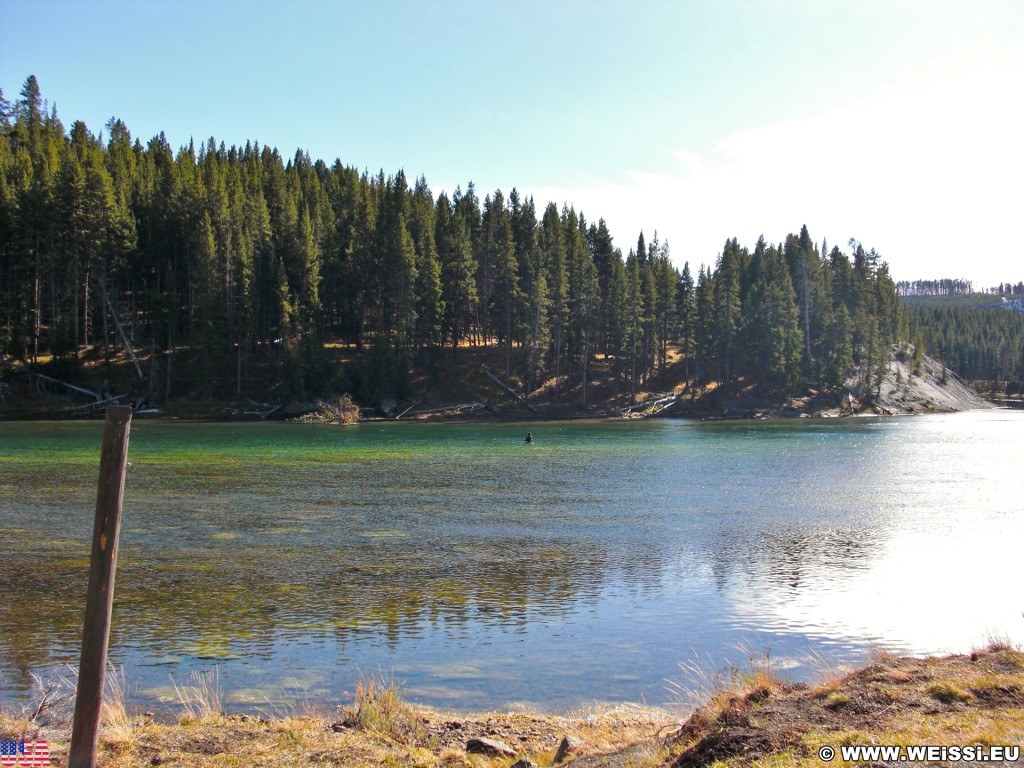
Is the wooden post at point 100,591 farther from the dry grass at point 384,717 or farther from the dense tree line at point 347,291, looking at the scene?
the dense tree line at point 347,291

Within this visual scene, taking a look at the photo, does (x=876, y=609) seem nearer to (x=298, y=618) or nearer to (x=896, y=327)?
(x=298, y=618)

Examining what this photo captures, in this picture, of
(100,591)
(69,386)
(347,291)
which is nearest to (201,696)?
(100,591)

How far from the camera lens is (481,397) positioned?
9212 centimetres

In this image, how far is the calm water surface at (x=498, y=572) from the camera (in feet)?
43.3

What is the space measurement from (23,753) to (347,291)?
9420 cm

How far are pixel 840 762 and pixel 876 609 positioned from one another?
11375mm

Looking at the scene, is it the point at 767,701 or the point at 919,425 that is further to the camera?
the point at 919,425

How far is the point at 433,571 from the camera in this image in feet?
65.0

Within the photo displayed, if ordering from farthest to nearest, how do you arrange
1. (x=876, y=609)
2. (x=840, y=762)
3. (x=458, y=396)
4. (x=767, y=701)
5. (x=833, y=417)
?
(x=833, y=417), (x=458, y=396), (x=876, y=609), (x=767, y=701), (x=840, y=762)

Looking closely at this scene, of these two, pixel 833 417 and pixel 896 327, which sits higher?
pixel 896 327

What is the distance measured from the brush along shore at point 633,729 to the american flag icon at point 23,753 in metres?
0.21

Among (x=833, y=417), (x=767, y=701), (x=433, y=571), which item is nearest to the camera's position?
(x=767, y=701)

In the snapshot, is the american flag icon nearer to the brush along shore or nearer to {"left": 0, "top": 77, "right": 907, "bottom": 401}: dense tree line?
the brush along shore

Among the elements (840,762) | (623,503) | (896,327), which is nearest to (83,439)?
(623,503)
